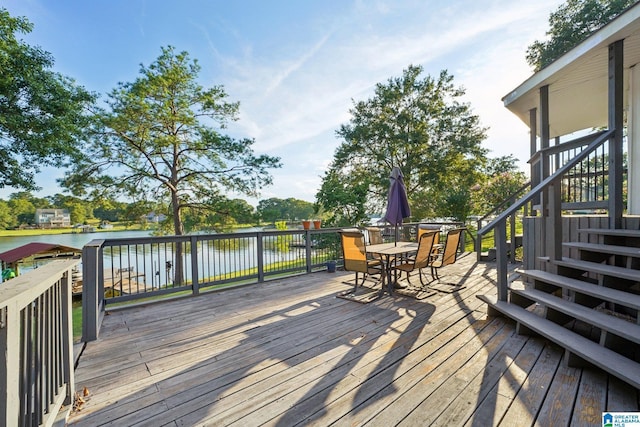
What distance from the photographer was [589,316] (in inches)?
92.2

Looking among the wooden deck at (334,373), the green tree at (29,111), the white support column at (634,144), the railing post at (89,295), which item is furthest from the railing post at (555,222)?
the green tree at (29,111)

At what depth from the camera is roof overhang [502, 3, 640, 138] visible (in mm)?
3246

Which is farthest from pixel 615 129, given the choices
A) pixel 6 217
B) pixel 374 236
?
pixel 6 217

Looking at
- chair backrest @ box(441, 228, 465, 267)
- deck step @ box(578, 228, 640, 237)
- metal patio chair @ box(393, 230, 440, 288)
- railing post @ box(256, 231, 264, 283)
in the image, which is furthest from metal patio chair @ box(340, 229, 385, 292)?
deck step @ box(578, 228, 640, 237)

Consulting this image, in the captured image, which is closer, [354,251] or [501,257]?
[501,257]

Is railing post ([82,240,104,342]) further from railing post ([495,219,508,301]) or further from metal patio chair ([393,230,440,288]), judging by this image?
railing post ([495,219,508,301])

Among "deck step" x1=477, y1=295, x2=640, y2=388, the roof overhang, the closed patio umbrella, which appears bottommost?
"deck step" x1=477, y1=295, x2=640, y2=388

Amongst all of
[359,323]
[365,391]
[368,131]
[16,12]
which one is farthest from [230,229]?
[365,391]

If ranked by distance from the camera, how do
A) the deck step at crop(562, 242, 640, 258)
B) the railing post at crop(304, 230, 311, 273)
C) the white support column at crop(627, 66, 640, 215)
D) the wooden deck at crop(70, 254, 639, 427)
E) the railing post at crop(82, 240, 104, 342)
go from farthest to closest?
1. the railing post at crop(304, 230, 311, 273)
2. the white support column at crop(627, 66, 640, 215)
3. the railing post at crop(82, 240, 104, 342)
4. the deck step at crop(562, 242, 640, 258)
5. the wooden deck at crop(70, 254, 639, 427)

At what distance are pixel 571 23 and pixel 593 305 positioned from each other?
16.6 meters

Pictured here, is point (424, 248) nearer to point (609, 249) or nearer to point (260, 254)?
point (609, 249)

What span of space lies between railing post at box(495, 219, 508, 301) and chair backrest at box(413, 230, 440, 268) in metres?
1.04

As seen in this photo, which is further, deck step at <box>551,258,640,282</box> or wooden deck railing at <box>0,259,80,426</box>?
deck step at <box>551,258,640,282</box>

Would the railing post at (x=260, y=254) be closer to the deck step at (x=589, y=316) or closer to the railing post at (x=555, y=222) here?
the deck step at (x=589, y=316)
